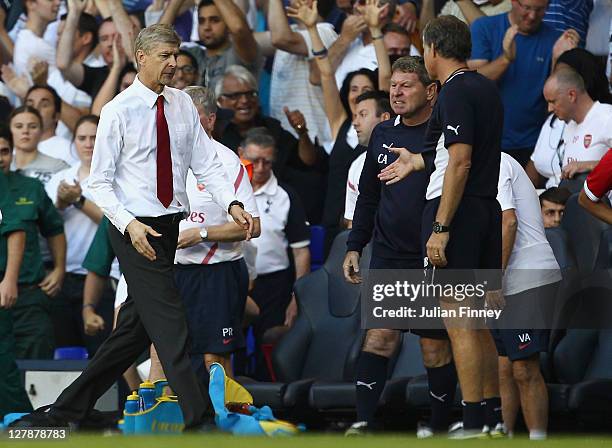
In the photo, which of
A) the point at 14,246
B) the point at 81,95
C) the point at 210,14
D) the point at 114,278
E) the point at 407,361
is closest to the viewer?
the point at 407,361

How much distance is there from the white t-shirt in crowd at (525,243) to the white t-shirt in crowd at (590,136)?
1.44 m

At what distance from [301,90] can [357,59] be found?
22.5 inches

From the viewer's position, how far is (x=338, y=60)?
11562mm

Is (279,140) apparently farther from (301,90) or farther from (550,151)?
(550,151)

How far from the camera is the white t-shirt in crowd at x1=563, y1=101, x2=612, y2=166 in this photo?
9.52 metres

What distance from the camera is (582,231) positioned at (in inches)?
361

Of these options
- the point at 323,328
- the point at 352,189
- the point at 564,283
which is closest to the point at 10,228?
the point at 323,328

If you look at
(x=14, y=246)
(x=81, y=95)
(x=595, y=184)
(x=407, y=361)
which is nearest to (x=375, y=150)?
(x=595, y=184)

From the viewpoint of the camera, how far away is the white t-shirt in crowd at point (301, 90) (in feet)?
38.2

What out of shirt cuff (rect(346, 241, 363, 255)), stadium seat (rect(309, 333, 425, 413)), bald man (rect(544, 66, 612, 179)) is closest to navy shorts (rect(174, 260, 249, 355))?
stadium seat (rect(309, 333, 425, 413))

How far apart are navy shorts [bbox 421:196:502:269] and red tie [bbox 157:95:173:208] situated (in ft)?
4.65

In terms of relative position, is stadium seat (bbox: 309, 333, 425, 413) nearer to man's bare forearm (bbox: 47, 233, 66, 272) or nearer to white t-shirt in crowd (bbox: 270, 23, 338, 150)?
white t-shirt in crowd (bbox: 270, 23, 338, 150)

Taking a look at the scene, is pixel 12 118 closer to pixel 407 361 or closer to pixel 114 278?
pixel 114 278

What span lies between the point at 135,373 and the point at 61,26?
15.8 feet
